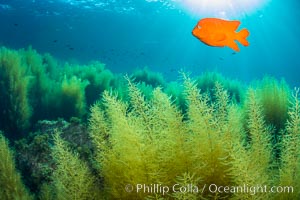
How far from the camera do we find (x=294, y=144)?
2.73 meters

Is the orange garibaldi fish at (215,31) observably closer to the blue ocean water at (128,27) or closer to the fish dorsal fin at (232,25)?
the fish dorsal fin at (232,25)

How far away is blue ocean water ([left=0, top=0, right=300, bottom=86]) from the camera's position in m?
30.1

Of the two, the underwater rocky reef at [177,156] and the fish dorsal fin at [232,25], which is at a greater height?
the fish dorsal fin at [232,25]

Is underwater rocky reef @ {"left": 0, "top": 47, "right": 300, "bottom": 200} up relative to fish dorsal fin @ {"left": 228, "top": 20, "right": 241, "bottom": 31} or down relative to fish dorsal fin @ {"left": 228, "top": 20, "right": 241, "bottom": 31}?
down

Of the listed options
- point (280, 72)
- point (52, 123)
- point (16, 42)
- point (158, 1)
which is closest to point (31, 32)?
point (16, 42)

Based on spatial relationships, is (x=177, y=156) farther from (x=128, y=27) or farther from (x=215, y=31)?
(x=128, y=27)

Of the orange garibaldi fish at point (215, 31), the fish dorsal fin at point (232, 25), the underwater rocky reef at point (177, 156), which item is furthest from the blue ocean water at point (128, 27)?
the underwater rocky reef at point (177, 156)

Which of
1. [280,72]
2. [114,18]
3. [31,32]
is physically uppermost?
[114,18]

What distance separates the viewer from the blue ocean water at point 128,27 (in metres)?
30.1

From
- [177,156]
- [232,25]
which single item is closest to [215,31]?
[232,25]

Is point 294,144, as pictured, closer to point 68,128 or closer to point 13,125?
point 68,128

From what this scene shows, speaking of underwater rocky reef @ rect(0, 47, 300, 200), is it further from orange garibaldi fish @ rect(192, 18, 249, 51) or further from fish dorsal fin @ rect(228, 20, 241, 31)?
fish dorsal fin @ rect(228, 20, 241, 31)

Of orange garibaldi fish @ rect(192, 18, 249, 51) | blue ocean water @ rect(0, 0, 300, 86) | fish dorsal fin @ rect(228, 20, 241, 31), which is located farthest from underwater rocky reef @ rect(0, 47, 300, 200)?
blue ocean water @ rect(0, 0, 300, 86)

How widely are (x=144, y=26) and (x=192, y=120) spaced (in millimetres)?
37626
